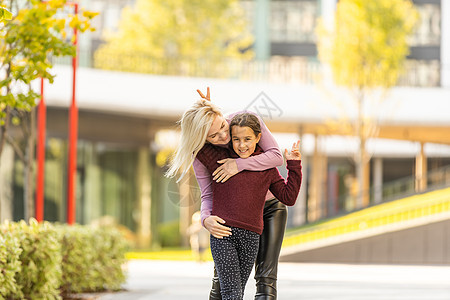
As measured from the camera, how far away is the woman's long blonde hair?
4.91 meters

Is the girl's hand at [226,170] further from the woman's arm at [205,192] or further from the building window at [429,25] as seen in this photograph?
the building window at [429,25]

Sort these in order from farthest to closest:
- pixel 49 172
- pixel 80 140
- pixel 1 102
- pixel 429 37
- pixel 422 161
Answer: pixel 429 37 < pixel 422 161 < pixel 80 140 < pixel 49 172 < pixel 1 102

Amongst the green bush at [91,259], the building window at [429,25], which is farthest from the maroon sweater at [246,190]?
the building window at [429,25]

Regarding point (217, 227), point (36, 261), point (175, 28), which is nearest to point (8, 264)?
point (36, 261)

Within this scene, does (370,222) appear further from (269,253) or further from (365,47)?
(269,253)

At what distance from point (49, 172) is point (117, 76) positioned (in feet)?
11.4

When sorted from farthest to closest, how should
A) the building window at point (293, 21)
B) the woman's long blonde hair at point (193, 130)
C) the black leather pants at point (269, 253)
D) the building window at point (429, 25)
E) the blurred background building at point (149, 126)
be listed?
the building window at point (429, 25) → the building window at point (293, 21) → the blurred background building at point (149, 126) → the black leather pants at point (269, 253) → the woman's long blonde hair at point (193, 130)

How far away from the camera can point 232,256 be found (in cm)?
499

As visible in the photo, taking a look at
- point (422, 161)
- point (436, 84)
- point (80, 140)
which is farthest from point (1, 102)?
point (422, 161)

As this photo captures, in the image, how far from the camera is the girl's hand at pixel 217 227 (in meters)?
4.94

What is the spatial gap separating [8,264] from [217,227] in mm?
3365

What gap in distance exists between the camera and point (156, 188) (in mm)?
29500

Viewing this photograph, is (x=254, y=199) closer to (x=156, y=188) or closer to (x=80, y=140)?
(x=80, y=140)

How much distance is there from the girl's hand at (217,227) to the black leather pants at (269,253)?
0.53 meters
